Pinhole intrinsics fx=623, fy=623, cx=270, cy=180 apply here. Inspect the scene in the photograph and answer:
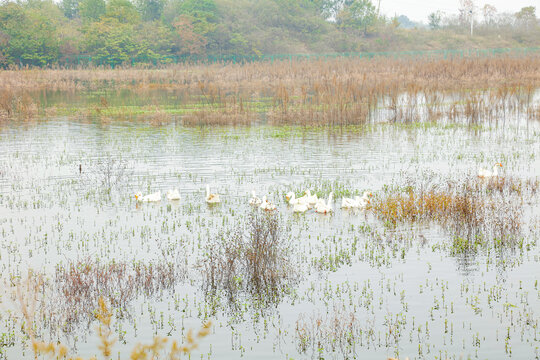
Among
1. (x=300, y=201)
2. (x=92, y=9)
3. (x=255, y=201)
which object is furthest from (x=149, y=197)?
(x=92, y=9)

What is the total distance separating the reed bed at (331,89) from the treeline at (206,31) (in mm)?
13868

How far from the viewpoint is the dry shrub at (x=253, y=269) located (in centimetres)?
921

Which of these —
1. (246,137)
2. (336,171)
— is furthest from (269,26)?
(336,171)

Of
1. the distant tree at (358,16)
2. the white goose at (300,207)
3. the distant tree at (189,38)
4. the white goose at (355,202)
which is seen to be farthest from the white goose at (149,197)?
the distant tree at (358,16)

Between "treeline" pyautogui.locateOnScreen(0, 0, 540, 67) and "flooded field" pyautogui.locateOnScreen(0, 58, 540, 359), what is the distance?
139ft

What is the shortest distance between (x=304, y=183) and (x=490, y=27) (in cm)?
8400

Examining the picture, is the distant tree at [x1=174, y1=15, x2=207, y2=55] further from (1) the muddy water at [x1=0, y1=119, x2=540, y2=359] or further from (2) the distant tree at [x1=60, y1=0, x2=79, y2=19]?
(1) the muddy water at [x1=0, y1=119, x2=540, y2=359]

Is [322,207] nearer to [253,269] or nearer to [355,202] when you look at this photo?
[355,202]

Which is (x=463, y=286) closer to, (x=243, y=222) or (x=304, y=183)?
(x=243, y=222)

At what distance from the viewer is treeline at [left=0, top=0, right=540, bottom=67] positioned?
6316 cm

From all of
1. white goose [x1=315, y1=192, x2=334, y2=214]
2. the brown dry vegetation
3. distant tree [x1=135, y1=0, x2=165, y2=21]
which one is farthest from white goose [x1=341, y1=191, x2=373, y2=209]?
distant tree [x1=135, y1=0, x2=165, y2=21]

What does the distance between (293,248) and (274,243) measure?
19.3 inches

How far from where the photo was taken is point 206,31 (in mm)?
70375

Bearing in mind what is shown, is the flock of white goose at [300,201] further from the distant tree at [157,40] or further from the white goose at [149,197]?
the distant tree at [157,40]
